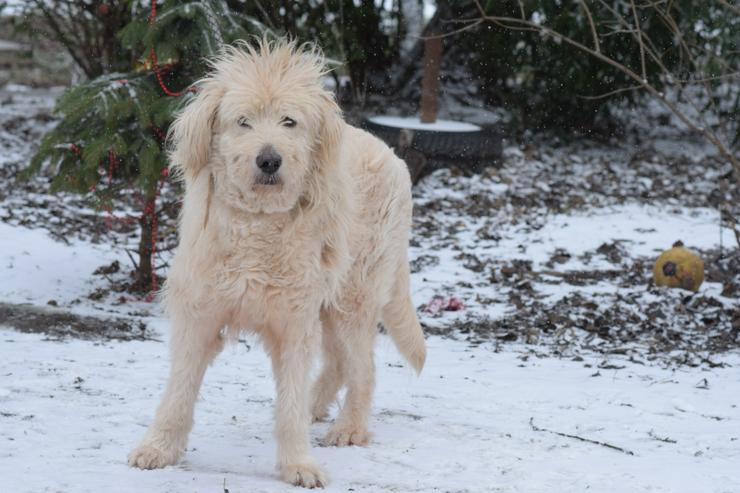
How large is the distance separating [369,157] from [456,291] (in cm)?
322

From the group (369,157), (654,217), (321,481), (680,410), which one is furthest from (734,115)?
(321,481)

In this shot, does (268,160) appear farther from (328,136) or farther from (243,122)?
(328,136)

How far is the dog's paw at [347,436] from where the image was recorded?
4.42 meters

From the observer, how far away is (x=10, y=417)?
4.21 metres

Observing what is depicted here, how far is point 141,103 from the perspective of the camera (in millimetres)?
6219

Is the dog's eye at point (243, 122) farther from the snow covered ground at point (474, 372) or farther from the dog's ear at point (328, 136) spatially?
the snow covered ground at point (474, 372)

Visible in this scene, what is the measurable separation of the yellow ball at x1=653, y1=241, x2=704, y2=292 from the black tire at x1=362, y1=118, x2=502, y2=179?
13.4ft

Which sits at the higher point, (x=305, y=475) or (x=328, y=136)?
(x=328, y=136)

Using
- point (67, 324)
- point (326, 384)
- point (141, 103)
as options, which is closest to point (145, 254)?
point (67, 324)

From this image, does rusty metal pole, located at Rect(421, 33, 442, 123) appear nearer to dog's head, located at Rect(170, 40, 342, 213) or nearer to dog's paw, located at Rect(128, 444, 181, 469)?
dog's head, located at Rect(170, 40, 342, 213)

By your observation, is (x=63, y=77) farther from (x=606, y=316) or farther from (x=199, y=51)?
(x=606, y=316)

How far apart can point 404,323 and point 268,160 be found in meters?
1.53

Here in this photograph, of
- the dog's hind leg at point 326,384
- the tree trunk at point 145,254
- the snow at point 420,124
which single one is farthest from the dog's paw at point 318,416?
the snow at point 420,124

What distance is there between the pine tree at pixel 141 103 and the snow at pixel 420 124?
16.7ft
